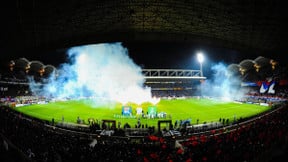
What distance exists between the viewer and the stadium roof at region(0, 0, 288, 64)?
53.1 ft

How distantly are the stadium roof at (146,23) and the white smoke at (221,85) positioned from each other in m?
38.1

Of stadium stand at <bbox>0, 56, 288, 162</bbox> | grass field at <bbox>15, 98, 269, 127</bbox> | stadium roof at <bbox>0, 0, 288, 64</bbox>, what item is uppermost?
stadium roof at <bbox>0, 0, 288, 64</bbox>

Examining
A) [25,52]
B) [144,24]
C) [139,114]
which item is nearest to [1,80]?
[25,52]

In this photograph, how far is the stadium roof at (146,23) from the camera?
16.2 metres

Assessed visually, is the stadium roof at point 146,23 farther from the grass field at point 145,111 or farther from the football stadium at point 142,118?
the grass field at point 145,111

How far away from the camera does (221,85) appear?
66250 mm

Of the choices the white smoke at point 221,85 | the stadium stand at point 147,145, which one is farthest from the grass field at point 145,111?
the white smoke at point 221,85

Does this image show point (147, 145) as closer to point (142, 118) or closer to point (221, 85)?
point (142, 118)

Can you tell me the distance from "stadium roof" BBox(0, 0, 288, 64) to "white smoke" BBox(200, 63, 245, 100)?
38067 millimetres

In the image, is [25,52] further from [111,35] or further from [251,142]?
[251,142]

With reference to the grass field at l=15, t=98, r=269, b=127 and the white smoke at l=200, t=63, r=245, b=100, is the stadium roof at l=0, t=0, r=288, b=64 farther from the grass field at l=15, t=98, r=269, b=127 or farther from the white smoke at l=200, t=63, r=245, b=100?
the white smoke at l=200, t=63, r=245, b=100

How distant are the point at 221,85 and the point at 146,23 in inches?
2176

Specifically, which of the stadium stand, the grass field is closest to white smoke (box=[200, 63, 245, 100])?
the grass field

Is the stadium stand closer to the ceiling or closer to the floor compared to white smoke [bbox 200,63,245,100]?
closer to the floor
